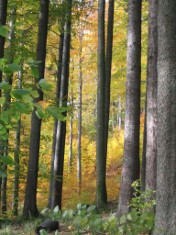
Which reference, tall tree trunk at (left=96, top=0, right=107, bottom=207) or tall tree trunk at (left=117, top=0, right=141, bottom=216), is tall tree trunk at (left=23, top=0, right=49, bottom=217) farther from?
tall tree trunk at (left=117, top=0, right=141, bottom=216)

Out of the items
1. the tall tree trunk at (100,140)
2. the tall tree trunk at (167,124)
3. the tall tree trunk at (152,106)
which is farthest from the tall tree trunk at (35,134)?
the tall tree trunk at (167,124)

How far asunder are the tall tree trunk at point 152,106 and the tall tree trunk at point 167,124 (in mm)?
1396

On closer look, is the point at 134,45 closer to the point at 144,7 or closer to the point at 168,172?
the point at 168,172

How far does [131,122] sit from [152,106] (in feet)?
2.90

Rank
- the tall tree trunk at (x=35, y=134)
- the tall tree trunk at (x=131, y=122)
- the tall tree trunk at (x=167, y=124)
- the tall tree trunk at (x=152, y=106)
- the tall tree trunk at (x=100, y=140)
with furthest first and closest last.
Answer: the tall tree trunk at (x=100, y=140) → the tall tree trunk at (x=35, y=134) → the tall tree trunk at (x=131, y=122) → the tall tree trunk at (x=152, y=106) → the tall tree trunk at (x=167, y=124)

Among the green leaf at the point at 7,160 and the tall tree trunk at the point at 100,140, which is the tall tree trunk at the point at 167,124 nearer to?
the green leaf at the point at 7,160

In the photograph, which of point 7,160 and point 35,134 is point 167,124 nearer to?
point 7,160

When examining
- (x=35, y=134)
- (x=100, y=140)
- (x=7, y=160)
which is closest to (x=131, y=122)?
(x=35, y=134)

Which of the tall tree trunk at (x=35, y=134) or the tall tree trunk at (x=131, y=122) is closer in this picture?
the tall tree trunk at (x=131, y=122)

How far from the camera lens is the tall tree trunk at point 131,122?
20.4ft

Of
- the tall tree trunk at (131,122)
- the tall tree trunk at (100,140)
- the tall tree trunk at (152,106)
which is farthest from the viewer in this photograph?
the tall tree trunk at (100,140)

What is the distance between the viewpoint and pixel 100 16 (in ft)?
34.7

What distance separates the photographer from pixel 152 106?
5.54m

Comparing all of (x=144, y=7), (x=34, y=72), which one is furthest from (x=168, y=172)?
(x=144, y=7)
